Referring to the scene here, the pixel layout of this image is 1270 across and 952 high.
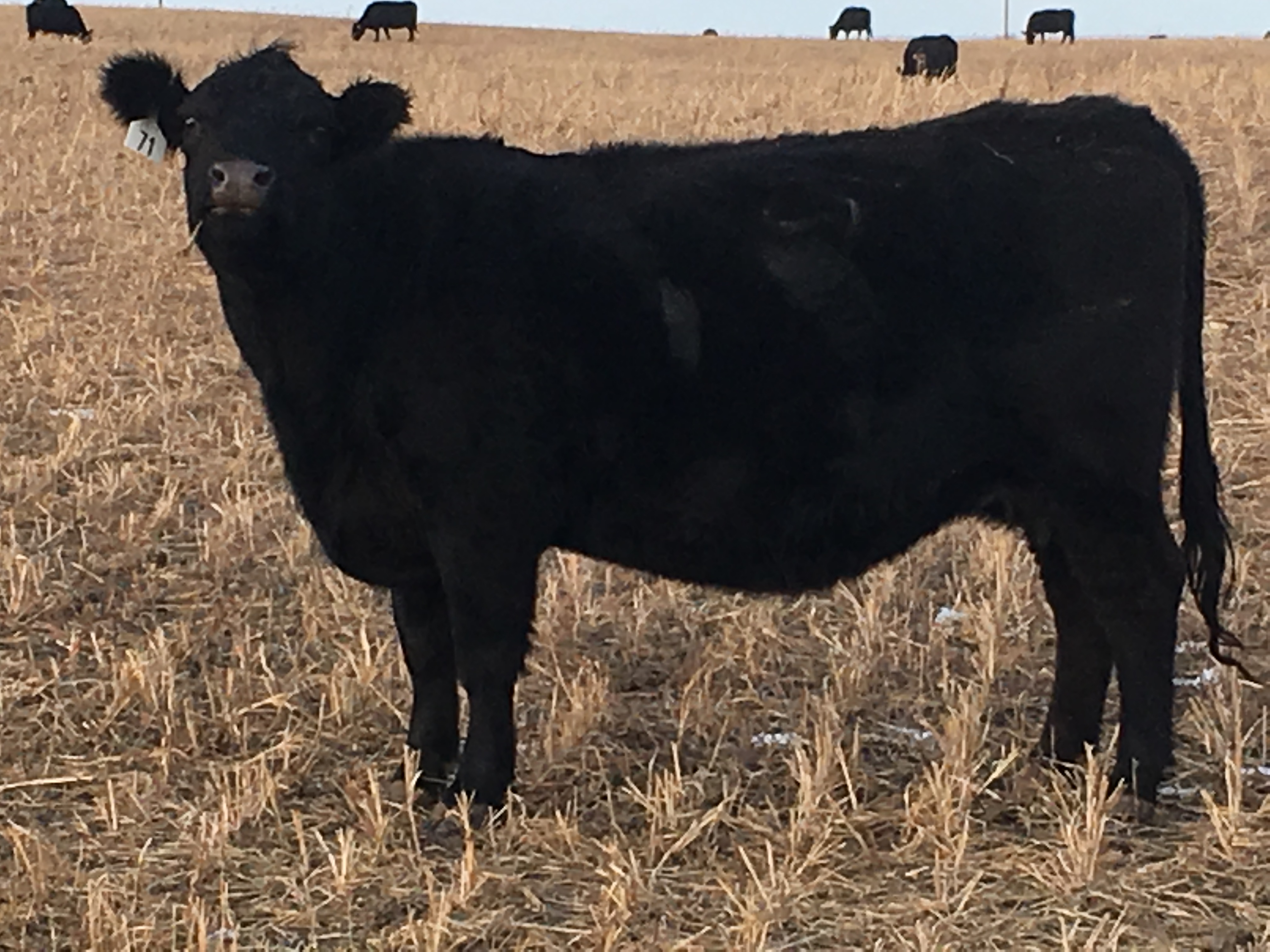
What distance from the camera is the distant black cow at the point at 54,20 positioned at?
38.0 meters

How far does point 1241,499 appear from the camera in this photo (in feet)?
22.5

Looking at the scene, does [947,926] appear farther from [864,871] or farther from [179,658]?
[179,658]

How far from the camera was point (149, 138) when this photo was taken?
468 cm

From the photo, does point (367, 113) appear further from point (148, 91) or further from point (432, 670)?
point (432, 670)

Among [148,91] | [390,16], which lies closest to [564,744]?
[148,91]

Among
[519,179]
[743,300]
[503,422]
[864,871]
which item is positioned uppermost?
[519,179]

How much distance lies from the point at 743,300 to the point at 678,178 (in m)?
0.44

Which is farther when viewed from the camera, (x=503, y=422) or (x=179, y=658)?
(x=179, y=658)

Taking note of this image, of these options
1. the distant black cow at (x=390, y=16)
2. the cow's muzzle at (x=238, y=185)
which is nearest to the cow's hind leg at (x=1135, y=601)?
the cow's muzzle at (x=238, y=185)

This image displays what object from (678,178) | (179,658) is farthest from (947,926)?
(179,658)

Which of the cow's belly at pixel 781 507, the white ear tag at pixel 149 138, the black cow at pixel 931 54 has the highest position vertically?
the black cow at pixel 931 54

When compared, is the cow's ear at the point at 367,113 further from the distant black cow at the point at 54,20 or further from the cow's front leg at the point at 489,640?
the distant black cow at the point at 54,20

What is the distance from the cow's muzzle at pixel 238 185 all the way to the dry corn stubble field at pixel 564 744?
1.56 metres

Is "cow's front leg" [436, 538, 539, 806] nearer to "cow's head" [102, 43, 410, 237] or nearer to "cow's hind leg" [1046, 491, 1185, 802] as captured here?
"cow's head" [102, 43, 410, 237]
